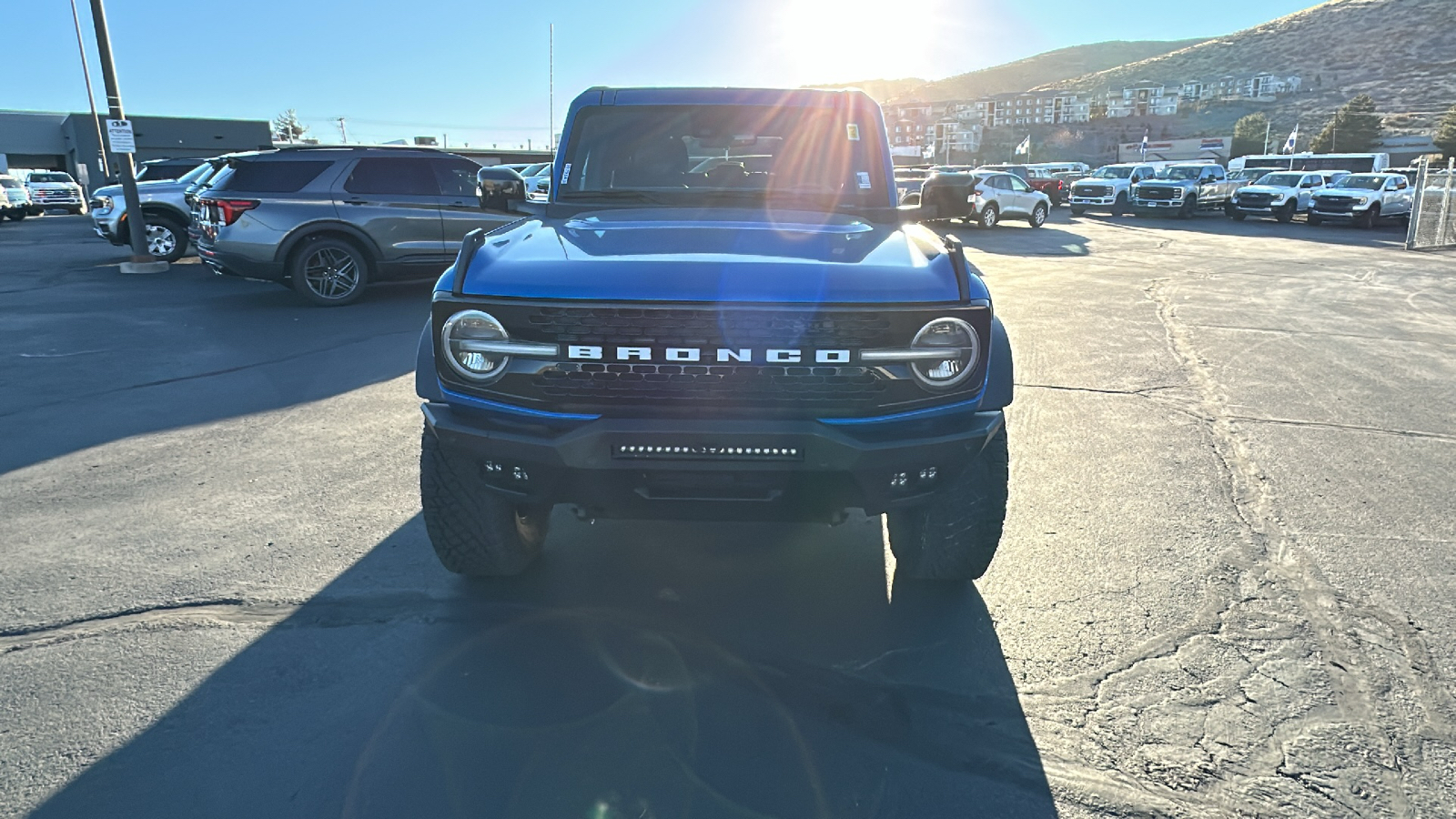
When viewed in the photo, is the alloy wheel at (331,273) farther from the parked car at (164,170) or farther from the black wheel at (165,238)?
the parked car at (164,170)

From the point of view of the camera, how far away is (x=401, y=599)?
127 inches

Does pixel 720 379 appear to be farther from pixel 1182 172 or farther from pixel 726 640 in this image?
→ pixel 1182 172

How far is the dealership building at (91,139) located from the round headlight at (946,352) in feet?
152

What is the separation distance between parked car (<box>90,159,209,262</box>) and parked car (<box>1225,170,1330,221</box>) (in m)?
29.1

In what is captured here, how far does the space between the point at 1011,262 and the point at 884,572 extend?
1314cm

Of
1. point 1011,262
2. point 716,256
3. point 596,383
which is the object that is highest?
point 716,256

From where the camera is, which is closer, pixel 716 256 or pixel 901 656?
pixel 716 256

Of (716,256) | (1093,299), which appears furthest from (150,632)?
(1093,299)

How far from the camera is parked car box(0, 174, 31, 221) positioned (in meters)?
27.0

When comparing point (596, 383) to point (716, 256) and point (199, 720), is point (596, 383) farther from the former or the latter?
point (199, 720)

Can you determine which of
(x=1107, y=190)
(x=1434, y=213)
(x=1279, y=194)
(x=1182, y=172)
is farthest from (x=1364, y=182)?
(x=1434, y=213)

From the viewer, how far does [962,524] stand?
9.77ft

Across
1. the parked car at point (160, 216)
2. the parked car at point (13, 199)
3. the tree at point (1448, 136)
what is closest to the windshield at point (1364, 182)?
the parked car at point (160, 216)

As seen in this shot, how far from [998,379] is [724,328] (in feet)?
2.89
